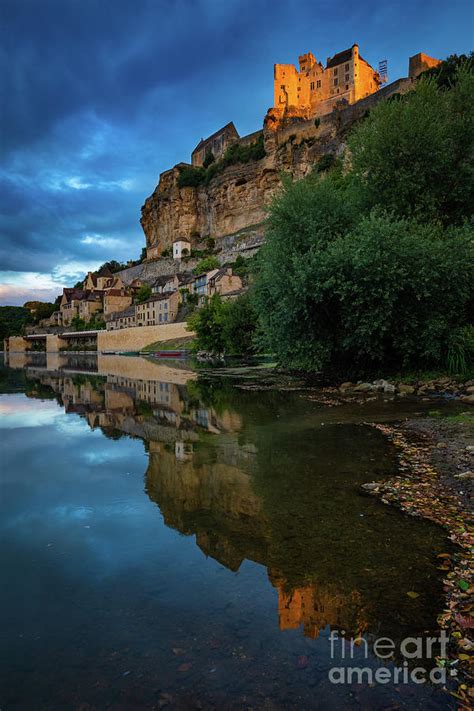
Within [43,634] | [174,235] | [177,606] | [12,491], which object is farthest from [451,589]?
[174,235]

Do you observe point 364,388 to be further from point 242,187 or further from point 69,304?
point 69,304

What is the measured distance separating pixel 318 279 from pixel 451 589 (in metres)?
12.2

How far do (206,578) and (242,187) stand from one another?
8918 centimetres

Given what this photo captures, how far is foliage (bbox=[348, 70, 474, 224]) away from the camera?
16.8 meters

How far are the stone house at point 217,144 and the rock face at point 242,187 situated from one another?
15.8ft

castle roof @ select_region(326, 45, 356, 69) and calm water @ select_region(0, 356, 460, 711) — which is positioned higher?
castle roof @ select_region(326, 45, 356, 69)

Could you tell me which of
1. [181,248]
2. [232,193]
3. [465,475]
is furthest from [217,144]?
[465,475]

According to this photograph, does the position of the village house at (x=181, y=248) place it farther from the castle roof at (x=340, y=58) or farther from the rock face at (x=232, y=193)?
the castle roof at (x=340, y=58)

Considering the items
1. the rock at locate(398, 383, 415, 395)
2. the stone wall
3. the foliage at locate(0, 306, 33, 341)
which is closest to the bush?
the rock at locate(398, 383, 415, 395)

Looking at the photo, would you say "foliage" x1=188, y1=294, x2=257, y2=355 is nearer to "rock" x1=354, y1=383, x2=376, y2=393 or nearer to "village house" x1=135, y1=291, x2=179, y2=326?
"rock" x1=354, y1=383, x2=376, y2=393

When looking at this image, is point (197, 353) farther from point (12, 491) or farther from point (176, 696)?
point (176, 696)

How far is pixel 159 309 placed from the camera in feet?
228

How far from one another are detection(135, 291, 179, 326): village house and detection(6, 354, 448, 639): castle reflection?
190 feet

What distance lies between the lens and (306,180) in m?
18.3
